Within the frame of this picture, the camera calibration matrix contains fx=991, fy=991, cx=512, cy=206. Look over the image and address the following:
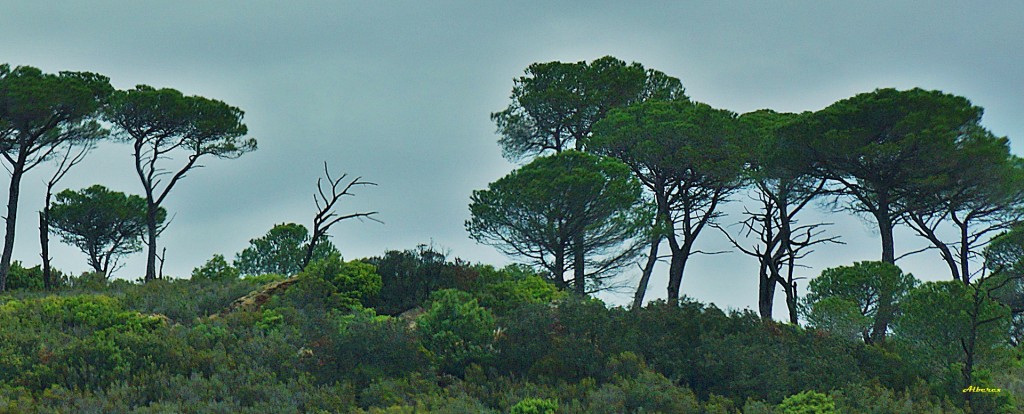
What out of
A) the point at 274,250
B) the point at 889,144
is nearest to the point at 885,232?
the point at 889,144

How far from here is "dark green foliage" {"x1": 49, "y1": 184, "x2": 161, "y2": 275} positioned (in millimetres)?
41125

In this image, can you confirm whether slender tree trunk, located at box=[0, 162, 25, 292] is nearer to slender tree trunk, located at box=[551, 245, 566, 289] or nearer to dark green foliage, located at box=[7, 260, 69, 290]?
dark green foliage, located at box=[7, 260, 69, 290]

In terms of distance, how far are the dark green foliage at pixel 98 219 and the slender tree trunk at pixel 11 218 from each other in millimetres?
9058

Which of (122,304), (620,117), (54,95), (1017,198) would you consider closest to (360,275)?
(122,304)

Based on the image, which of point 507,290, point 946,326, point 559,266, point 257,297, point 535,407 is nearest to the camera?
point 535,407

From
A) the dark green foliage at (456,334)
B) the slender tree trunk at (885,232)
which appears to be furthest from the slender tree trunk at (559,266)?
the dark green foliage at (456,334)

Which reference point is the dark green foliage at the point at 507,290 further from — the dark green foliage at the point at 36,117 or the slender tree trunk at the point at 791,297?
the dark green foliage at the point at 36,117

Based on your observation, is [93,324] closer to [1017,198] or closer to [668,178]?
[668,178]

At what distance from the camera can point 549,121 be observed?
36.5 metres

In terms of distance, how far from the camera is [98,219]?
1636 inches

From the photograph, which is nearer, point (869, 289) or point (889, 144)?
point (869, 289)

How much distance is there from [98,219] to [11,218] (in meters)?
10.4

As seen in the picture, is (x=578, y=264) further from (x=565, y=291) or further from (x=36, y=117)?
(x=36, y=117)

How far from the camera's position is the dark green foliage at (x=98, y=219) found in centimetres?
4112
